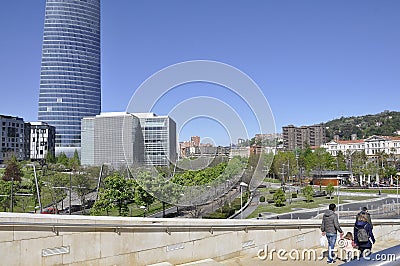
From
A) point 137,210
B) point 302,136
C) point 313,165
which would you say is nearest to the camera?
point 137,210

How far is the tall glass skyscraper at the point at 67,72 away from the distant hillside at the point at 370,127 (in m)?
102

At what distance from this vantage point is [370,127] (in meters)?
176

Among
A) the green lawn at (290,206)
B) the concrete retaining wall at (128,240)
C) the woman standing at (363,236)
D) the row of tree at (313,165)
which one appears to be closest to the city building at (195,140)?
the concrete retaining wall at (128,240)

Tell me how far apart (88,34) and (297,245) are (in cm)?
13169

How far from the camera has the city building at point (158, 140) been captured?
15.6m

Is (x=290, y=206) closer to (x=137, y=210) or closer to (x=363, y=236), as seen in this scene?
(x=137, y=210)

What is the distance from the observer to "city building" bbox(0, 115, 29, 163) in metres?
77.6

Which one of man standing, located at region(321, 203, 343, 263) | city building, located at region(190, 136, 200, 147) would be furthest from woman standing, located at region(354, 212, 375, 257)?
city building, located at region(190, 136, 200, 147)

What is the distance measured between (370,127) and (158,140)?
6897 inches

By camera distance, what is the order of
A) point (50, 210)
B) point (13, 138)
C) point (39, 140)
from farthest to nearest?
point (39, 140)
point (13, 138)
point (50, 210)

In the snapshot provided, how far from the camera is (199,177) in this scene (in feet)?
78.4

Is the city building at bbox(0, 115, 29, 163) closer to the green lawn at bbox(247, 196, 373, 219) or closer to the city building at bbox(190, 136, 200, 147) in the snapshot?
the green lawn at bbox(247, 196, 373, 219)

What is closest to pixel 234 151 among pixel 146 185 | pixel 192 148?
pixel 192 148

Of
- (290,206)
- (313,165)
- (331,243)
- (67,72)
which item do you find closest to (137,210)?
(290,206)
